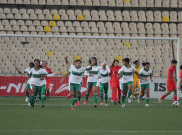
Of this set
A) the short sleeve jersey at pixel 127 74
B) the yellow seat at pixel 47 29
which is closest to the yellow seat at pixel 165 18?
the yellow seat at pixel 47 29

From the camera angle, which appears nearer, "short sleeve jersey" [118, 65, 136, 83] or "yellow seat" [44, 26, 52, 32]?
"short sleeve jersey" [118, 65, 136, 83]

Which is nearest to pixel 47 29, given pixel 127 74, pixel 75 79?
pixel 127 74

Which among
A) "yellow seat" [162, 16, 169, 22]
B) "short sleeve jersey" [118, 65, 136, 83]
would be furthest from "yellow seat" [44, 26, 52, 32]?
"short sleeve jersey" [118, 65, 136, 83]

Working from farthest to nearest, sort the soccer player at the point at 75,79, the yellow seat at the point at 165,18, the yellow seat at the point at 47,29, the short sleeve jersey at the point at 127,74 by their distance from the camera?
the yellow seat at the point at 165,18, the yellow seat at the point at 47,29, the short sleeve jersey at the point at 127,74, the soccer player at the point at 75,79

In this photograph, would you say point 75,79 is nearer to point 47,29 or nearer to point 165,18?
point 47,29

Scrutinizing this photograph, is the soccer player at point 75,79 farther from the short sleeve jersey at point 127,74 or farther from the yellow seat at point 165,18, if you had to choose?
the yellow seat at point 165,18

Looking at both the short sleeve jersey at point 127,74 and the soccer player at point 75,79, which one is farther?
the short sleeve jersey at point 127,74

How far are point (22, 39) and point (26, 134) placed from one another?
2081 cm

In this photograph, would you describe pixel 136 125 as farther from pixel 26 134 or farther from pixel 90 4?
pixel 90 4

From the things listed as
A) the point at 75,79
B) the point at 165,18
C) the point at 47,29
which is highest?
the point at 165,18

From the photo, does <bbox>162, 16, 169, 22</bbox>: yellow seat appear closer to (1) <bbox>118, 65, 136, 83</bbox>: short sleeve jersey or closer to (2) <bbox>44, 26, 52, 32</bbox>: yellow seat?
(2) <bbox>44, 26, 52, 32</bbox>: yellow seat

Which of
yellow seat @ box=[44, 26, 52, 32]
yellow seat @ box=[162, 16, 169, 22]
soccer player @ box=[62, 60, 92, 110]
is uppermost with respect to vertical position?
yellow seat @ box=[162, 16, 169, 22]

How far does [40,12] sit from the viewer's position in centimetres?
3172

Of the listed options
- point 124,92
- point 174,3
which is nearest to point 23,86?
point 124,92
